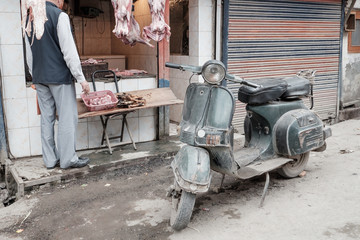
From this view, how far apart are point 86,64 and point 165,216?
346 cm

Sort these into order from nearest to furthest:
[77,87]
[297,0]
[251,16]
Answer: [77,87], [251,16], [297,0]

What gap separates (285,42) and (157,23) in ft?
11.6

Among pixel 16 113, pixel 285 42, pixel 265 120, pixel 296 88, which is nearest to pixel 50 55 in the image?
pixel 16 113

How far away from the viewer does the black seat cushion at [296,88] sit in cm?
516

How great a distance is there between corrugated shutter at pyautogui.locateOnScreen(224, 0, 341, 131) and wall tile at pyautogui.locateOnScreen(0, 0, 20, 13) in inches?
150

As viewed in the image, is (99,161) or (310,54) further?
(310,54)

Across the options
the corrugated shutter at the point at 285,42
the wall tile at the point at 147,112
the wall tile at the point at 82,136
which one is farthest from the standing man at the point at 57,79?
the corrugated shutter at the point at 285,42

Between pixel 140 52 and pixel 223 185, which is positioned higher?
pixel 140 52

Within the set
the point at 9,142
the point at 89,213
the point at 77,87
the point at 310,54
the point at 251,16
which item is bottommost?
the point at 89,213

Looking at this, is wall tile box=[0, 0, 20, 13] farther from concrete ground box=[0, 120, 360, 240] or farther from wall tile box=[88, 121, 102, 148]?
concrete ground box=[0, 120, 360, 240]

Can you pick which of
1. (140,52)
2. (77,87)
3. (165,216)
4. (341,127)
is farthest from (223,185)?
(341,127)

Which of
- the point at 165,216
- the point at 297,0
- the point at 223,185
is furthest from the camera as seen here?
the point at 297,0

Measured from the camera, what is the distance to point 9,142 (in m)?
5.81

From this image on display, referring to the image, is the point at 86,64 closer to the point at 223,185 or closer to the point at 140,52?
the point at 140,52
